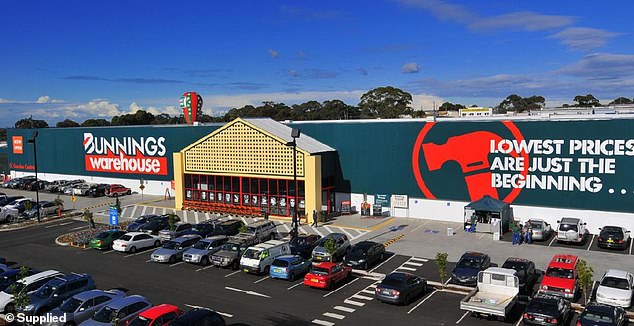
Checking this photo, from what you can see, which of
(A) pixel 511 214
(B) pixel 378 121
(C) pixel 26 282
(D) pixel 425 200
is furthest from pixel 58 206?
(A) pixel 511 214

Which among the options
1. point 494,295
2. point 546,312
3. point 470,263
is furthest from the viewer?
point 470,263

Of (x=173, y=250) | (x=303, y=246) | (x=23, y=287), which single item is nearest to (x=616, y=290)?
(x=303, y=246)

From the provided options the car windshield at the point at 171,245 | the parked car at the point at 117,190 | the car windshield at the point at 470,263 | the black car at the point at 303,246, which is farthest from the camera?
the parked car at the point at 117,190

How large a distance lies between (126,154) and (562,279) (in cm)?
5142

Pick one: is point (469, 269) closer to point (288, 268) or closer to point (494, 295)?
point (494, 295)

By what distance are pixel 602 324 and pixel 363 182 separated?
28.0 metres

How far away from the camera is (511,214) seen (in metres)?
38.6

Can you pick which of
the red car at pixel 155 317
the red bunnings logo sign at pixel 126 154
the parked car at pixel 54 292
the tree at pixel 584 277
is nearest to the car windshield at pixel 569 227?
the tree at pixel 584 277

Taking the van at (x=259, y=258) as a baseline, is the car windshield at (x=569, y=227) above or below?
above

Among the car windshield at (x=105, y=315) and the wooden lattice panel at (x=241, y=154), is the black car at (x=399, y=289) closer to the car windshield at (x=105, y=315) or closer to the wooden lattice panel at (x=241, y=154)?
the car windshield at (x=105, y=315)

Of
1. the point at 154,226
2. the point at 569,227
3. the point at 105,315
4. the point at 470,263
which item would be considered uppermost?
the point at 569,227

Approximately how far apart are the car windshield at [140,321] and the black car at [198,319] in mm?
906

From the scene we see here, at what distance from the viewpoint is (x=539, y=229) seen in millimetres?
34094

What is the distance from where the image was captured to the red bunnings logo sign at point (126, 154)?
57844 millimetres
